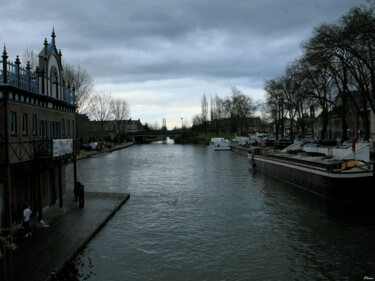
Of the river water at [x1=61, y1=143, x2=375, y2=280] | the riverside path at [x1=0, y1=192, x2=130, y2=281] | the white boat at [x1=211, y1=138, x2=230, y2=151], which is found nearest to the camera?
the riverside path at [x1=0, y1=192, x2=130, y2=281]

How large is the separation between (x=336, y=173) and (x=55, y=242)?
17.3 m

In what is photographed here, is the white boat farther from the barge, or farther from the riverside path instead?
the riverside path

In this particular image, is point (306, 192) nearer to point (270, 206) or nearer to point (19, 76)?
point (270, 206)

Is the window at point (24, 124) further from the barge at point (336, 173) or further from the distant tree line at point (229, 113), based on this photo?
the distant tree line at point (229, 113)

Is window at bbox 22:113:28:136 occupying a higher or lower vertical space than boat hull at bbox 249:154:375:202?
higher

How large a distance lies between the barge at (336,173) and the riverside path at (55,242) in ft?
47.2

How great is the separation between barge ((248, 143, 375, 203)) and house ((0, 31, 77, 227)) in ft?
55.8

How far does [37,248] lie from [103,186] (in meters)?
18.4

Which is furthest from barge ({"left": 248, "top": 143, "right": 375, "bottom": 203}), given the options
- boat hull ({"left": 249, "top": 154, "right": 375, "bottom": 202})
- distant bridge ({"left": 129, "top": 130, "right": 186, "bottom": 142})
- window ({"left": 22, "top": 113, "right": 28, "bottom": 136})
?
distant bridge ({"left": 129, "top": 130, "right": 186, "bottom": 142})

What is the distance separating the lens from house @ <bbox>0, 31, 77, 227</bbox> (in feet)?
43.4

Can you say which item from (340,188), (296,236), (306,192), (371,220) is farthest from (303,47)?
(296,236)

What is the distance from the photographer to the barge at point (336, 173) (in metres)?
21.9

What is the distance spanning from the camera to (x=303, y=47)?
127 feet

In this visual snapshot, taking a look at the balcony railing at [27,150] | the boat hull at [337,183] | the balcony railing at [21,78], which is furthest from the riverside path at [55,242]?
the boat hull at [337,183]
